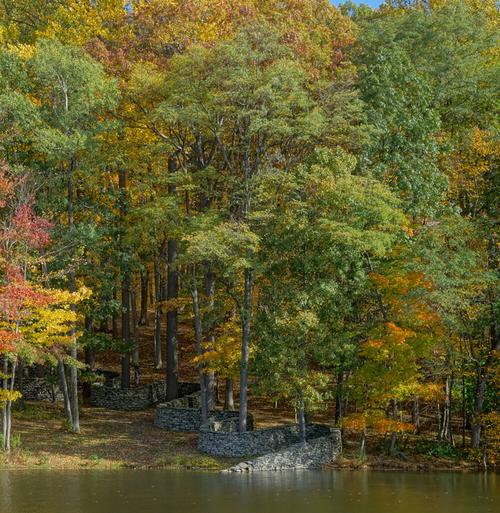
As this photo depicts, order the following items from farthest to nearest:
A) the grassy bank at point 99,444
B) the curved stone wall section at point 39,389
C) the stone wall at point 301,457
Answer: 1. the curved stone wall section at point 39,389
2. the grassy bank at point 99,444
3. the stone wall at point 301,457

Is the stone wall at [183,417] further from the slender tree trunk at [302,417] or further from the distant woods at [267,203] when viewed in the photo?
the slender tree trunk at [302,417]

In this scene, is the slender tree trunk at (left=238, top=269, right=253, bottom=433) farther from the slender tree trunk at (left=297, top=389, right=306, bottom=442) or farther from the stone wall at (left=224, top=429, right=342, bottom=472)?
the stone wall at (left=224, top=429, right=342, bottom=472)

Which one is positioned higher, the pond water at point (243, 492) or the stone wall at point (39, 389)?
the stone wall at point (39, 389)

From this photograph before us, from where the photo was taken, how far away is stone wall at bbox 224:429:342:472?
2395 cm

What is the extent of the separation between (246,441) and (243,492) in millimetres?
7110

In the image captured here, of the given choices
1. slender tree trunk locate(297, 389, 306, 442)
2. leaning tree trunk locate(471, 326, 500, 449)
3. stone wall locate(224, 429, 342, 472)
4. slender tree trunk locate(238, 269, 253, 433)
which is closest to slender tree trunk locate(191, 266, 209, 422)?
slender tree trunk locate(238, 269, 253, 433)

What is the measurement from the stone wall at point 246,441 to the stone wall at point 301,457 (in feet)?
2.88

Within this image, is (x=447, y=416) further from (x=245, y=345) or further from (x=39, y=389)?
(x=39, y=389)

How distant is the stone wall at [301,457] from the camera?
2395cm

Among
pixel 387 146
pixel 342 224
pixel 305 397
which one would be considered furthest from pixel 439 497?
pixel 387 146

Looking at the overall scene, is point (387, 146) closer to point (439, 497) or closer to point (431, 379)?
point (431, 379)

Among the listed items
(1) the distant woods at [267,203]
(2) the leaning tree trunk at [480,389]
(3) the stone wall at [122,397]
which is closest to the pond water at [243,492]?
(2) the leaning tree trunk at [480,389]

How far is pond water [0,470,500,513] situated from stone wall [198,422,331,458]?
9.40ft

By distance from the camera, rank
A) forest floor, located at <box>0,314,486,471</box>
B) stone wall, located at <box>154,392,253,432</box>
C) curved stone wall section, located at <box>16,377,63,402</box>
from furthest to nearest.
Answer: curved stone wall section, located at <box>16,377,63,402</box>
stone wall, located at <box>154,392,253,432</box>
forest floor, located at <box>0,314,486,471</box>
